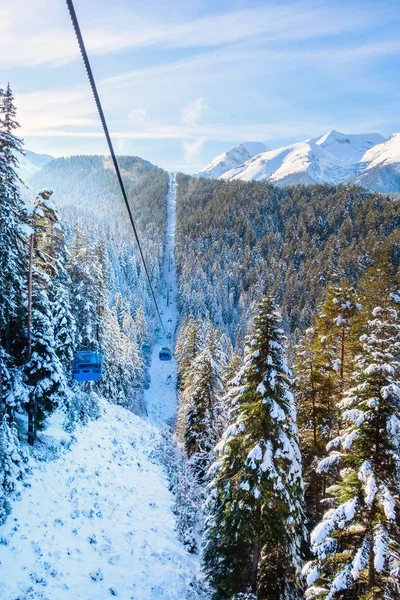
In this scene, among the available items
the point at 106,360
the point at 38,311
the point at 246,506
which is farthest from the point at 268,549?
the point at 106,360

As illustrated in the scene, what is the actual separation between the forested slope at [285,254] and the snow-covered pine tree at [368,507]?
105116 mm

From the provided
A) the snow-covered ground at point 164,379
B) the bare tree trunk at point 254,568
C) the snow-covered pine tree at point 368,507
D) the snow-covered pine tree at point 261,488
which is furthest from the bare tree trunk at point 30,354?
the snow-covered ground at point 164,379

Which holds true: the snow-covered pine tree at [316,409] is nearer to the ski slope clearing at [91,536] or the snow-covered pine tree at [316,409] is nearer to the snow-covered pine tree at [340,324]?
the snow-covered pine tree at [340,324]

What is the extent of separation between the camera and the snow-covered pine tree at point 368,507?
827 centimetres

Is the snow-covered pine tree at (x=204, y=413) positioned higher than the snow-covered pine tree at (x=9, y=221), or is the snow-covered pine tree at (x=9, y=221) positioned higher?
the snow-covered pine tree at (x=9, y=221)

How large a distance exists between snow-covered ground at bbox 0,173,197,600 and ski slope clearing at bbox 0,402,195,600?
1.4 inches

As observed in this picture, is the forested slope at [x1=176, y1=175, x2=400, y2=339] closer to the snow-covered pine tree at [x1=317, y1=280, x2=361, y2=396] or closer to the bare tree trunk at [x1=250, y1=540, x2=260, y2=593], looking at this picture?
the snow-covered pine tree at [x1=317, y1=280, x2=361, y2=396]

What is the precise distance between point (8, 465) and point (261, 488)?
1040cm

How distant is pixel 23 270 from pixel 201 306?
11308 centimetres

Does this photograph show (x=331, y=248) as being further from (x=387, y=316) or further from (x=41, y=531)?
(x=41, y=531)

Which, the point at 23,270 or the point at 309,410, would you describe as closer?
the point at 23,270

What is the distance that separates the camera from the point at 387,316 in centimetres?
1941

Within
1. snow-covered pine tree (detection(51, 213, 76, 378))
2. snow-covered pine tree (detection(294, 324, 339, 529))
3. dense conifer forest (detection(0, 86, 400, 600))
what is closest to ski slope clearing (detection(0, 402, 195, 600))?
dense conifer forest (detection(0, 86, 400, 600))

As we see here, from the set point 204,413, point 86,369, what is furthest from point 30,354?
point 204,413
